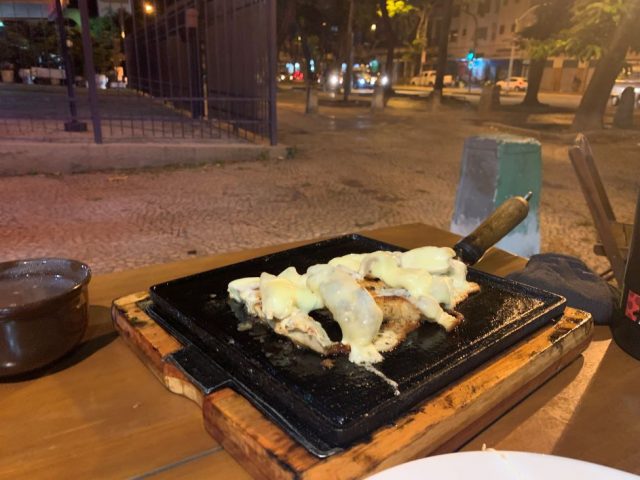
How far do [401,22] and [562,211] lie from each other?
106 ft

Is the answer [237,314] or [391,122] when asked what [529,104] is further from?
[237,314]

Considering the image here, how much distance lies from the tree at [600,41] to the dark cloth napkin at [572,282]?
35.2 ft

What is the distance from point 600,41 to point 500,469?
13443 mm

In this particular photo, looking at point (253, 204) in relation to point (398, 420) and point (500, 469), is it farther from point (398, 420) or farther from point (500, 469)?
point (500, 469)

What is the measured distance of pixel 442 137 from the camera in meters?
12.5

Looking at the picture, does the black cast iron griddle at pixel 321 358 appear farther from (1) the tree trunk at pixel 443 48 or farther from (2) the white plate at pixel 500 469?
(1) the tree trunk at pixel 443 48

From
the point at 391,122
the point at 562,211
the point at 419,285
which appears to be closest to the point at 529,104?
the point at 391,122

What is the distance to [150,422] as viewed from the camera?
3.29 ft

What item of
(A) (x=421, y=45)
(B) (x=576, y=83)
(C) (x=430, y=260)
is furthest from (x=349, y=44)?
(B) (x=576, y=83)

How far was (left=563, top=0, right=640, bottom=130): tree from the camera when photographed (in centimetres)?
1020

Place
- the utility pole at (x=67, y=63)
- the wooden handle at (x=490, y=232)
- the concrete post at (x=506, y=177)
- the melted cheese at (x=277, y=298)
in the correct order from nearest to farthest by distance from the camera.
Answer: the melted cheese at (x=277, y=298) → the wooden handle at (x=490, y=232) → the concrete post at (x=506, y=177) → the utility pole at (x=67, y=63)

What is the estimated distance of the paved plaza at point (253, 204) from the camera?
4594 millimetres

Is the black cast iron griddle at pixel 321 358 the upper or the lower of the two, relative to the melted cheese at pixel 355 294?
lower

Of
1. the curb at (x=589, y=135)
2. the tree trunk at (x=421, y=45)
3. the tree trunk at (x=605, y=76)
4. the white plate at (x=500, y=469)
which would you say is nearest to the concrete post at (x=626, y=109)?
the curb at (x=589, y=135)
